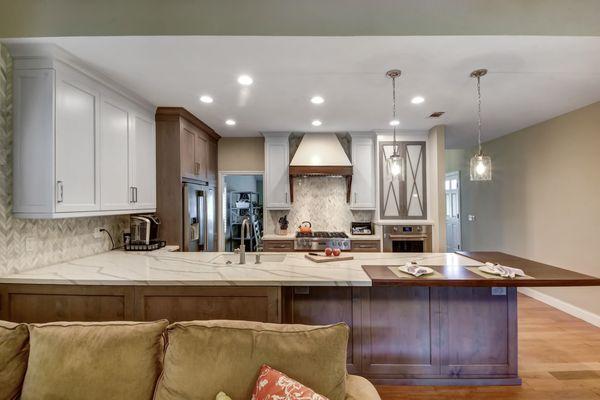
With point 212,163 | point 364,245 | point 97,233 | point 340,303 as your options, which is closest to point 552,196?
point 364,245

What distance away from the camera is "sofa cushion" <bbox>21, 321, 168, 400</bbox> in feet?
3.94

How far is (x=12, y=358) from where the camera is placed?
4.13 ft

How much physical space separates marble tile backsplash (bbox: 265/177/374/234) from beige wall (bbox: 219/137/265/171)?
29.5 inches

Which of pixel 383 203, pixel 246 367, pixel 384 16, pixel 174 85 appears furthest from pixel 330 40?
pixel 383 203

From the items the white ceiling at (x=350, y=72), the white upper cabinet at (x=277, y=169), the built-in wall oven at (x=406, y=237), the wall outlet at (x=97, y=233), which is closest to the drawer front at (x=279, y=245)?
the white upper cabinet at (x=277, y=169)

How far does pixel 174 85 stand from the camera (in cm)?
278

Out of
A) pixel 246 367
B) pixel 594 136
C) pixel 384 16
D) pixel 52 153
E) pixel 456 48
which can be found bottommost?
pixel 246 367

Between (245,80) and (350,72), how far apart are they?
0.95 m

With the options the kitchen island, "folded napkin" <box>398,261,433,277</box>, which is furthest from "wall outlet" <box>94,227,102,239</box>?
"folded napkin" <box>398,261,433,277</box>

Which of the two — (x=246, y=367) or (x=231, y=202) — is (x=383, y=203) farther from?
(x=246, y=367)

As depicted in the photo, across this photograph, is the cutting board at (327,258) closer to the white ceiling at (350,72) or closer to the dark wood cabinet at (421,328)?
the dark wood cabinet at (421,328)

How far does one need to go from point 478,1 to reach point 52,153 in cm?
317

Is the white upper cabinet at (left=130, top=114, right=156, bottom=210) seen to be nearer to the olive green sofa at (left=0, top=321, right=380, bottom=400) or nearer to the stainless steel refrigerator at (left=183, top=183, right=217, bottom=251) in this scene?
the stainless steel refrigerator at (left=183, top=183, right=217, bottom=251)

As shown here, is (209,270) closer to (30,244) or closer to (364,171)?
(30,244)
